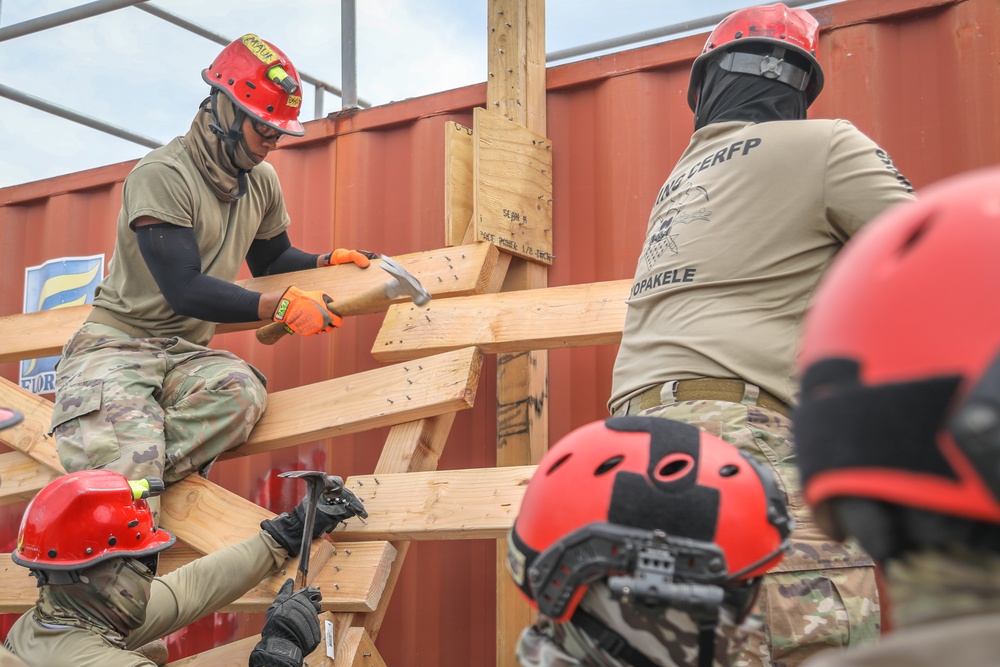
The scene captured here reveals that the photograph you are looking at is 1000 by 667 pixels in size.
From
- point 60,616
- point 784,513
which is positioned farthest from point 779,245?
point 60,616

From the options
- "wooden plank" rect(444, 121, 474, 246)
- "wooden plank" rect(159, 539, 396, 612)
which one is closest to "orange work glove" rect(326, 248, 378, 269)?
"wooden plank" rect(444, 121, 474, 246)

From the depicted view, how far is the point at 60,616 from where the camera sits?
12.2 ft

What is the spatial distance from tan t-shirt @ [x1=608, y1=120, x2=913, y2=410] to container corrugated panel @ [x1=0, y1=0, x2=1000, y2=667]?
1716 mm

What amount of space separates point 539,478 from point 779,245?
1136 mm

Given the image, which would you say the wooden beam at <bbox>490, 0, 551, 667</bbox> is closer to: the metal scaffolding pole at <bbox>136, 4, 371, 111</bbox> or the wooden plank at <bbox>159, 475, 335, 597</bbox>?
the wooden plank at <bbox>159, 475, 335, 597</bbox>

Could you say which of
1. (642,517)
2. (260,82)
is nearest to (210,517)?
(260,82)

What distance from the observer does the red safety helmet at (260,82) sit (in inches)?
192

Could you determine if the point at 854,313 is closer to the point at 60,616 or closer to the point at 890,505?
the point at 890,505

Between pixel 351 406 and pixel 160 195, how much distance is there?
1188 mm

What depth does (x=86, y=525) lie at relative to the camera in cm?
376

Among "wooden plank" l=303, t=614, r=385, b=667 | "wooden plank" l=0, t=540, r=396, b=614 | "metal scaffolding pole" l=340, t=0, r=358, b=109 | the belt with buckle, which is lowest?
"wooden plank" l=303, t=614, r=385, b=667

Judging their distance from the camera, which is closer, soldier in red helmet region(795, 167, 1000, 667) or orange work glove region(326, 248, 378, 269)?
soldier in red helmet region(795, 167, 1000, 667)

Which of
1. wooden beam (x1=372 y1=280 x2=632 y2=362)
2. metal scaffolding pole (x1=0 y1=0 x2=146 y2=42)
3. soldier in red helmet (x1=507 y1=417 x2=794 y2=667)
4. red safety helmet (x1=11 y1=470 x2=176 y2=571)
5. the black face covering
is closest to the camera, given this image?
soldier in red helmet (x1=507 y1=417 x2=794 y2=667)

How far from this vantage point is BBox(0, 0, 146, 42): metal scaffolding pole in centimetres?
657
